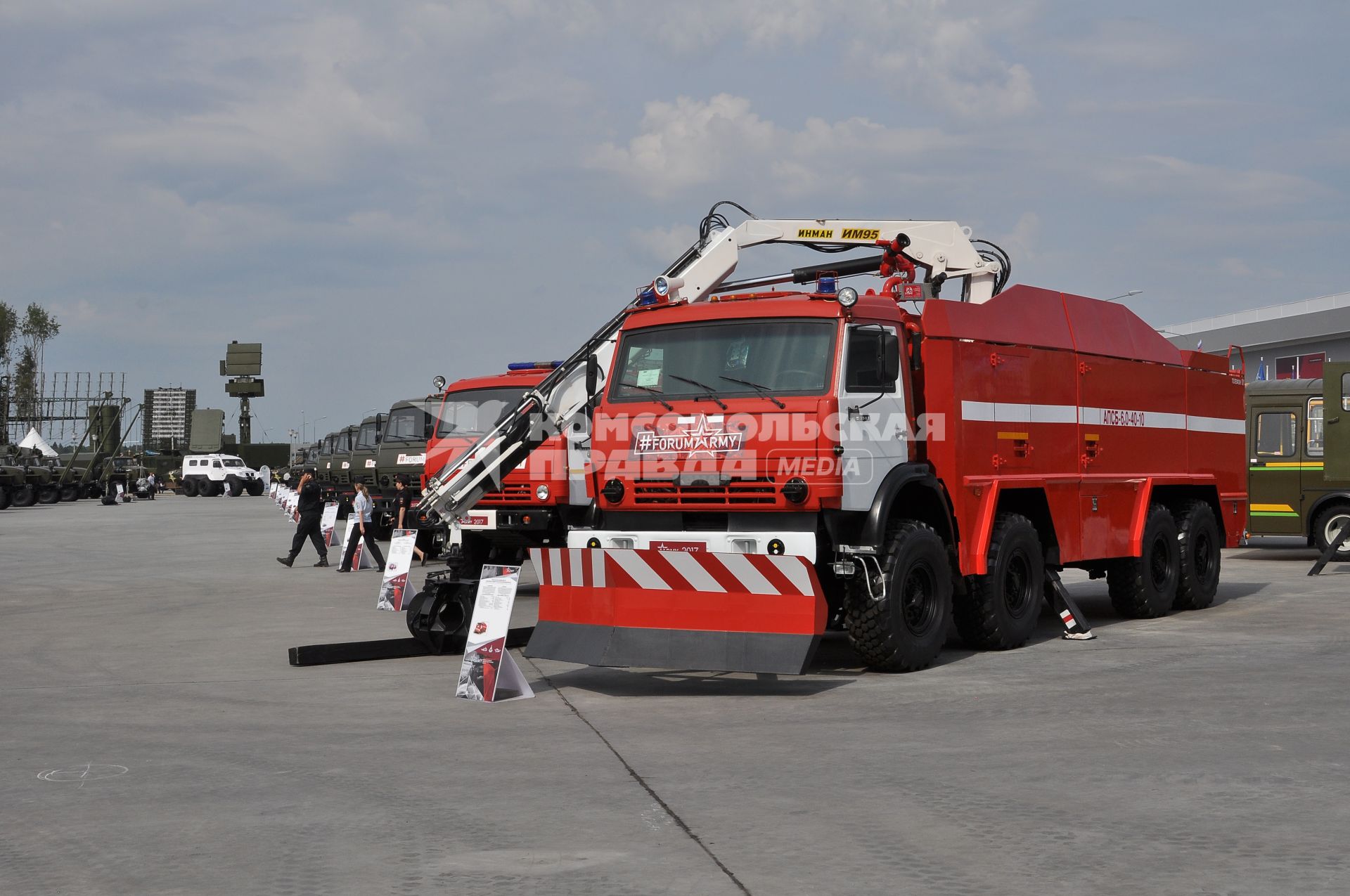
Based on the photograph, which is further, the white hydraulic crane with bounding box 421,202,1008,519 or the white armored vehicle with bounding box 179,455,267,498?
the white armored vehicle with bounding box 179,455,267,498

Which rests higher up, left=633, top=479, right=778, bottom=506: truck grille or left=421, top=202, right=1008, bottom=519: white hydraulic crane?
left=421, top=202, right=1008, bottom=519: white hydraulic crane

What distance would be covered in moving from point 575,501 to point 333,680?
3910mm

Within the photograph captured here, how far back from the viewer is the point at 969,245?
14.6 m

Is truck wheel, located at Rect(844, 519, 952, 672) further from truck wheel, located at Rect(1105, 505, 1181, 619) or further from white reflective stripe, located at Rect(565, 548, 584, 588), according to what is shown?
truck wheel, located at Rect(1105, 505, 1181, 619)

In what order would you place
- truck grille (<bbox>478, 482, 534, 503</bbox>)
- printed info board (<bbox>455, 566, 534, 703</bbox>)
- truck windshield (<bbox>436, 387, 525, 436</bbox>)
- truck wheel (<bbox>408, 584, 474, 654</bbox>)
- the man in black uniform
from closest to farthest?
printed info board (<bbox>455, 566, 534, 703</bbox>) < truck wheel (<bbox>408, 584, 474, 654</bbox>) < truck grille (<bbox>478, 482, 534, 503</bbox>) < truck windshield (<bbox>436, 387, 525, 436</bbox>) < the man in black uniform

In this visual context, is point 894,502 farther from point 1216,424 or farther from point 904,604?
point 1216,424

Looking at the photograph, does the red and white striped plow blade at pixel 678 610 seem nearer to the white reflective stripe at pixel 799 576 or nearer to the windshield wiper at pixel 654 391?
the white reflective stripe at pixel 799 576

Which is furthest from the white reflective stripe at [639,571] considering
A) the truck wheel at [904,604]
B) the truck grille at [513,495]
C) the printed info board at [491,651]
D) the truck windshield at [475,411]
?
the truck windshield at [475,411]

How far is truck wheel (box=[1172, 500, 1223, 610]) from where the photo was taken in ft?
51.4

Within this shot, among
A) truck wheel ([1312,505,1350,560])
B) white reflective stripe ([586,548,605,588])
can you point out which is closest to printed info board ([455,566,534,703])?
white reflective stripe ([586,548,605,588])

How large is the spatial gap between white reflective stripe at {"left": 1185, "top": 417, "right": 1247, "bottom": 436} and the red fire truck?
92.6 inches

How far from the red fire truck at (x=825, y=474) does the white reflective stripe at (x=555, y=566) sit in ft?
0.11

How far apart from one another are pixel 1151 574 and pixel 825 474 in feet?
20.8

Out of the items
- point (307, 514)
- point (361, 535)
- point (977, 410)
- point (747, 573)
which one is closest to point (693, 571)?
point (747, 573)
